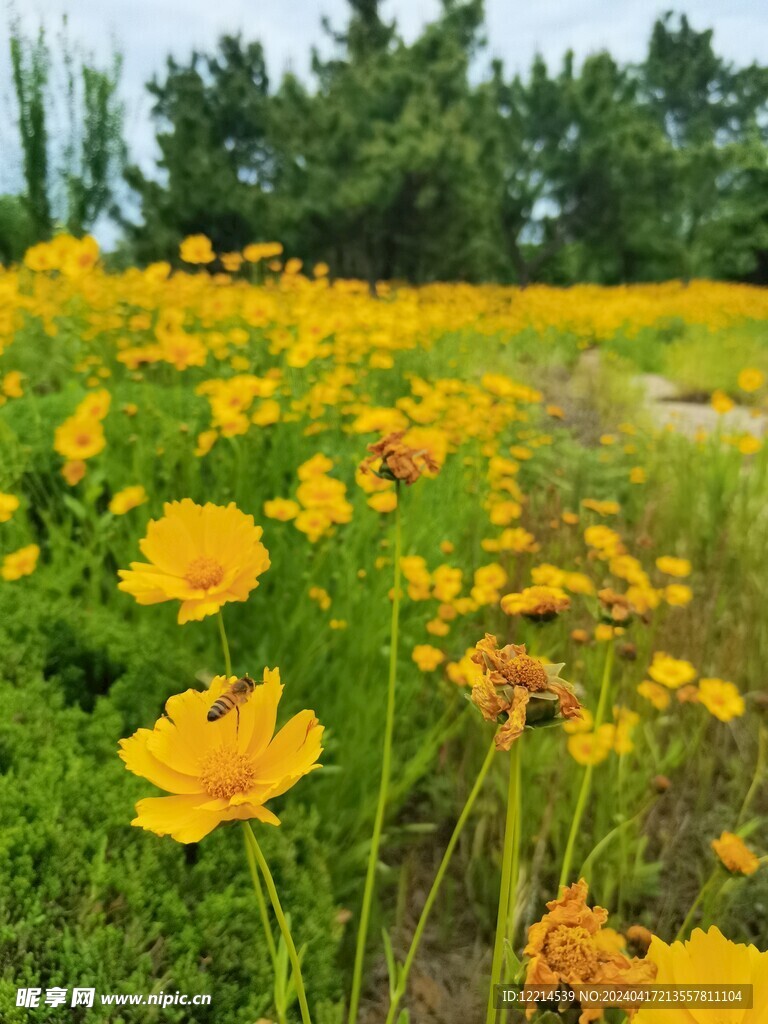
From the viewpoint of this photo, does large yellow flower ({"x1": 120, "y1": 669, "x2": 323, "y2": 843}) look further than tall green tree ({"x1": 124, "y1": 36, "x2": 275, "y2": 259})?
No

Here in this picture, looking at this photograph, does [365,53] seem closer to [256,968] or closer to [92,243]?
[92,243]

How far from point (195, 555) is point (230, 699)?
14 centimetres

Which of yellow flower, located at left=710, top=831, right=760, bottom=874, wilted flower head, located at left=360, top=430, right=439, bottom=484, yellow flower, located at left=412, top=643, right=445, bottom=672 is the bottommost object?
yellow flower, located at left=412, top=643, right=445, bottom=672

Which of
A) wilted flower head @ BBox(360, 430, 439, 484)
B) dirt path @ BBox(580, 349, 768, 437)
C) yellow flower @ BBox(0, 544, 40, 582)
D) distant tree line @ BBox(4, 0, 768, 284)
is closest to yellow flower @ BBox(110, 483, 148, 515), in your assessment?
yellow flower @ BBox(0, 544, 40, 582)

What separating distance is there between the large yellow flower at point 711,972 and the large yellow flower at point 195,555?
29 centimetres

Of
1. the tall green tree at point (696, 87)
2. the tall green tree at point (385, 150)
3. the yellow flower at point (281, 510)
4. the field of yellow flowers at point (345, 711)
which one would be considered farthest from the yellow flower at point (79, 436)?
the tall green tree at point (385, 150)

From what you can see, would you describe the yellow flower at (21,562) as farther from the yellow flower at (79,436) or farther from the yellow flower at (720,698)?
the yellow flower at (720,698)

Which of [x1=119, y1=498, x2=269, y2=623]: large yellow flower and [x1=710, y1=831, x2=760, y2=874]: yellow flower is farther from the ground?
[x1=119, y1=498, x2=269, y2=623]: large yellow flower

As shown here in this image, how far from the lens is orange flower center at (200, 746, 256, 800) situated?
1.15ft

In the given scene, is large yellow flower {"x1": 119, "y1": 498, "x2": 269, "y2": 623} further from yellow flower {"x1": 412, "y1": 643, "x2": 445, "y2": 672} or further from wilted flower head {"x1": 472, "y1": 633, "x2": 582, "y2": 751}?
yellow flower {"x1": 412, "y1": 643, "x2": 445, "y2": 672}

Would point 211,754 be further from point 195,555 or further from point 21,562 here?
point 21,562

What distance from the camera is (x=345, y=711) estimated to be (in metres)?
0.96

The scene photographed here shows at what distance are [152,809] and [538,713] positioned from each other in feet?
0.64

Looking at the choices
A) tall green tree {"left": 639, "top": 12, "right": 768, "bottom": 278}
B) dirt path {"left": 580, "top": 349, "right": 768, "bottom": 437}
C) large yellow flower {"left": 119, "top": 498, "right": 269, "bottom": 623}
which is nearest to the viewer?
large yellow flower {"left": 119, "top": 498, "right": 269, "bottom": 623}
